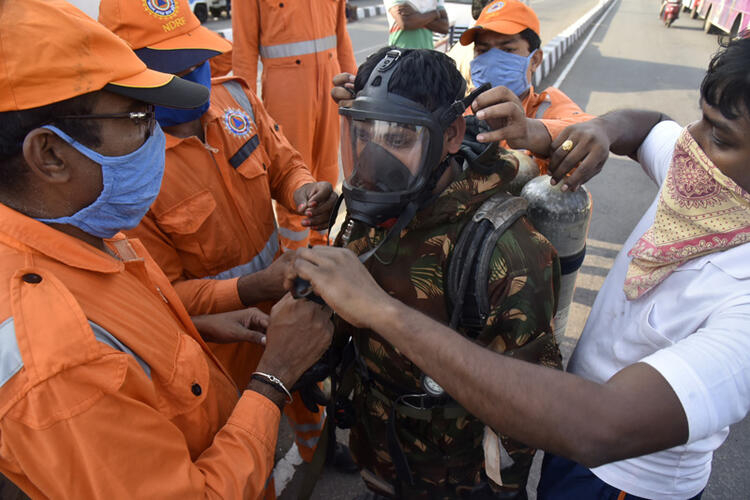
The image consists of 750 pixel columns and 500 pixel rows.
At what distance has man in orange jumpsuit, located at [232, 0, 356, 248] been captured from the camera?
4054 millimetres

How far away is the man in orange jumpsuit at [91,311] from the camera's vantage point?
102 cm

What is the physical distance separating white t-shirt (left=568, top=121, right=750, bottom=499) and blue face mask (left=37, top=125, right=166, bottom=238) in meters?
1.48

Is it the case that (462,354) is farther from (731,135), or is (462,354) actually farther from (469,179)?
(731,135)

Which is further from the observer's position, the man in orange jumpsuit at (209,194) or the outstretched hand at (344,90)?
the man in orange jumpsuit at (209,194)

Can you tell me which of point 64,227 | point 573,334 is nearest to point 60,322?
point 64,227

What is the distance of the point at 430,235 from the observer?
5.30ft

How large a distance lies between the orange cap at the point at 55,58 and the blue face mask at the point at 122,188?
138mm

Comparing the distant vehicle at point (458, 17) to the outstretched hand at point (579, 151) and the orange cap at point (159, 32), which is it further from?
the outstretched hand at point (579, 151)

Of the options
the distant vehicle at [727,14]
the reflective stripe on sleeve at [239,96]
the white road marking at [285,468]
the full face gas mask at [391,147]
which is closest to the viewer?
the full face gas mask at [391,147]

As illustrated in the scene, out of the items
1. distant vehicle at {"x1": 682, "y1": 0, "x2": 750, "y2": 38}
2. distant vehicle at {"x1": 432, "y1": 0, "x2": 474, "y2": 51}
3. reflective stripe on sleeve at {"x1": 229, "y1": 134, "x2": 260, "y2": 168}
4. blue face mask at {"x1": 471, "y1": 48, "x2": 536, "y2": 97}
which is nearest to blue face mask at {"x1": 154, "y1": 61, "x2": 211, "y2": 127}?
reflective stripe on sleeve at {"x1": 229, "y1": 134, "x2": 260, "y2": 168}

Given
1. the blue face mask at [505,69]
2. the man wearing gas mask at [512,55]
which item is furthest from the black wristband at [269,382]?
the blue face mask at [505,69]

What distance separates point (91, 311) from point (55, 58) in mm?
627

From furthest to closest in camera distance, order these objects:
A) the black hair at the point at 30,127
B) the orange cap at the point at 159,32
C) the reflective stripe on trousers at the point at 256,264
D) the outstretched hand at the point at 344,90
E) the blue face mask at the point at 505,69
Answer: the blue face mask at the point at 505,69, the reflective stripe on trousers at the point at 256,264, the orange cap at the point at 159,32, the outstretched hand at the point at 344,90, the black hair at the point at 30,127

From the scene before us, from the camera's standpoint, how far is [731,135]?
117 cm
